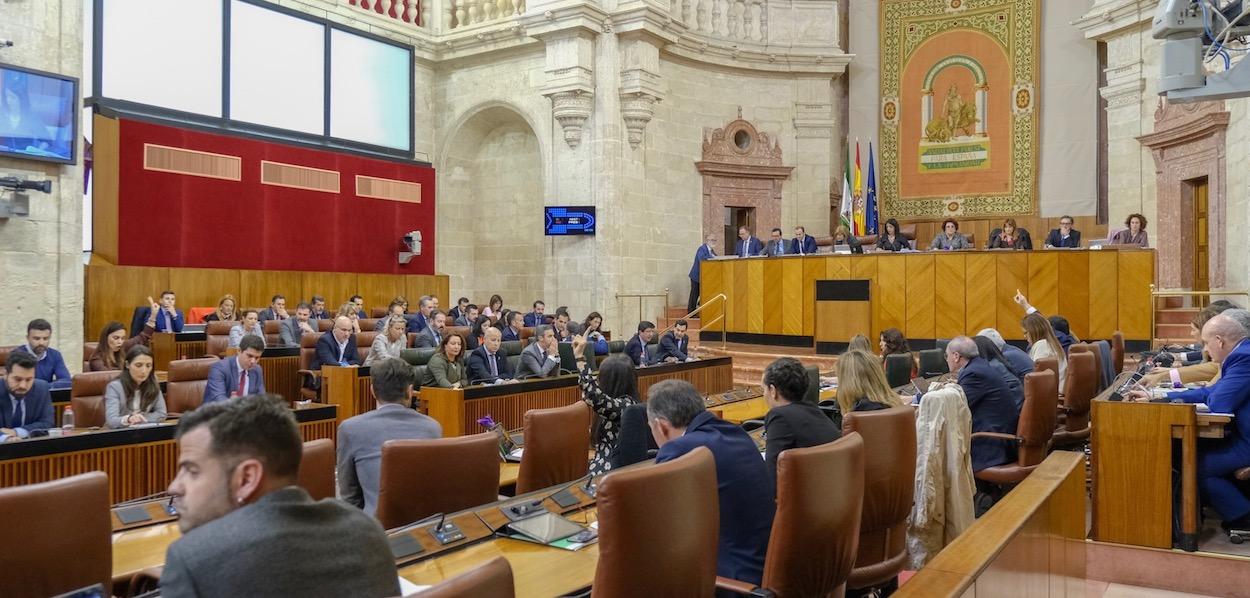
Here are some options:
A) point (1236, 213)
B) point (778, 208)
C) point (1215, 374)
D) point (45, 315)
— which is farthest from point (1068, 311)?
point (45, 315)

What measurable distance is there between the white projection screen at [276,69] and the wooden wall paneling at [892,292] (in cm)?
788

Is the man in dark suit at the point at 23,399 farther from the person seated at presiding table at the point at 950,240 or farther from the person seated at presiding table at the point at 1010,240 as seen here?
the person seated at presiding table at the point at 1010,240

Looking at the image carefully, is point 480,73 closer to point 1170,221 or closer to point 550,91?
point 550,91

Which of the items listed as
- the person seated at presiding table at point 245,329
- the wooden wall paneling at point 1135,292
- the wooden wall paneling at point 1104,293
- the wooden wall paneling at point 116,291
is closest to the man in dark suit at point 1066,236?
the wooden wall paneling at point 1104,293

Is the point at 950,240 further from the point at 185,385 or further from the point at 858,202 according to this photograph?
the point at 185,385

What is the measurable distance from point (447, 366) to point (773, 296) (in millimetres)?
5955

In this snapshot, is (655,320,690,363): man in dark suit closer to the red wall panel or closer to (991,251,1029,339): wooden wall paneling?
(991,251,1029,339): wooden wall paneling

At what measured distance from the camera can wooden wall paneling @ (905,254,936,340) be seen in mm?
10750

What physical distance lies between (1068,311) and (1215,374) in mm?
4701

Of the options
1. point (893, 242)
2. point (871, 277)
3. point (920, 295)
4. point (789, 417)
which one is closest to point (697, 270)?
point (893, 242)

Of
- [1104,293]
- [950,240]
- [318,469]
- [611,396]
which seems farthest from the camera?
[950,240]

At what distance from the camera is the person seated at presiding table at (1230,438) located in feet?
12.7

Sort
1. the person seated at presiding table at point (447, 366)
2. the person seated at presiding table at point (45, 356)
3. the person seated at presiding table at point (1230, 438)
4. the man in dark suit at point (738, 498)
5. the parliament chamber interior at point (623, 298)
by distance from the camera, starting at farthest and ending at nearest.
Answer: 1. the person seated at presiding table at point (447, 366)
2. the person seated at presiding table at point (45, 356)
3. the person seated at presiding table at point (1230, 438)
4. the man in dark suit at point (738, 498)
5. the parliament chamber interior at point (623, 298)

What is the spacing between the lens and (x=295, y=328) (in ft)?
31.1
